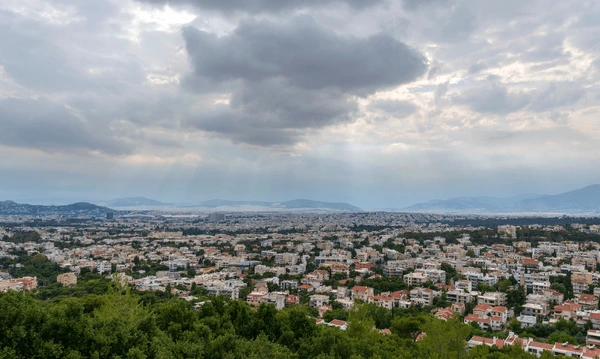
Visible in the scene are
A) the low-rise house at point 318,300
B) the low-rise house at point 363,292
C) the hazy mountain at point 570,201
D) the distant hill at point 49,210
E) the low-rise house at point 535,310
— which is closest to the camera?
the low-rise house at point 535,310

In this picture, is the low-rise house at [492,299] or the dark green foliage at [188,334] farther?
the low-rise house at [492,299]

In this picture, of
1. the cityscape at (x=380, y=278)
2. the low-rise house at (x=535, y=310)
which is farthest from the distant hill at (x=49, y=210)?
the low-rise house at (x=535, y=310)

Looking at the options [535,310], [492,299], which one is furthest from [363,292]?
[535,310]

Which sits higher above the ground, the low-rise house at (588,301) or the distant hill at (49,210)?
the distant hill at (49,210)

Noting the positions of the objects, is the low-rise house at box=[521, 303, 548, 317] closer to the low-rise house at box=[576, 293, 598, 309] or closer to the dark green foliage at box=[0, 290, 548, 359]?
the low-rise house at box=[576, 293, 598, 309]

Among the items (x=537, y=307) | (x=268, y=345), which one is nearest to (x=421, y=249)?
(x=537, y=307)

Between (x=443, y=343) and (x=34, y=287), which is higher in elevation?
(x=443, y=343)

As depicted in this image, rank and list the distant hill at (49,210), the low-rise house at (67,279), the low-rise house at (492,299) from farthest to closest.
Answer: the distant hill at (49,210) → the low-rise house at (67,279) → the low-rise house at (492,299)

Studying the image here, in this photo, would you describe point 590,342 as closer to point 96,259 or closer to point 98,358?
point 98,358

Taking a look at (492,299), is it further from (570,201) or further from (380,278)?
(570,201)

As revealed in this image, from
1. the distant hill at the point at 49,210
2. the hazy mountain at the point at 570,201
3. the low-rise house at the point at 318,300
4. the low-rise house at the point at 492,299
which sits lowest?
the low-rise house at the point at 318,300

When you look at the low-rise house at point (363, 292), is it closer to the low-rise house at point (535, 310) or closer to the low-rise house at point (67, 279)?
the low-rise house at point (535, 310)
